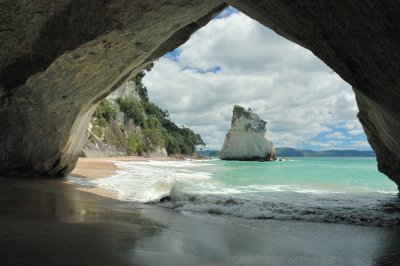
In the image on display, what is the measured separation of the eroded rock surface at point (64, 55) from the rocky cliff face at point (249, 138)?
2060 inches

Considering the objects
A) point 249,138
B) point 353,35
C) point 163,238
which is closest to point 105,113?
point 249,138

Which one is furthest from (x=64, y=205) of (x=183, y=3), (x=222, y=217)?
(x=183, y=3)

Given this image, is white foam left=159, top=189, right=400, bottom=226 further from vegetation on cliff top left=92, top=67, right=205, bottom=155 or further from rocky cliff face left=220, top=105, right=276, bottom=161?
rocky cliff face left=220, top=105, right=276, bottom=161

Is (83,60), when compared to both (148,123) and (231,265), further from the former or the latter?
(148,123)

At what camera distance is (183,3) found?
25.6ft

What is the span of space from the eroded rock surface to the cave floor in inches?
107

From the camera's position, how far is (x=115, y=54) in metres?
8.71

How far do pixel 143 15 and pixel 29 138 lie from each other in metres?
4.55

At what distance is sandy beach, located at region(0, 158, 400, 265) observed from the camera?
327cm

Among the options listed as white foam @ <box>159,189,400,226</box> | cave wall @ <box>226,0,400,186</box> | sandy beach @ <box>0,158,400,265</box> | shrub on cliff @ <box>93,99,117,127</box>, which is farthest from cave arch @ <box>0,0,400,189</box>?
shrub on cliff @ <box>93,99,117,127</box>

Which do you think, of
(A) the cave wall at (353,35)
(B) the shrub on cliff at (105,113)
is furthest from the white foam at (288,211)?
(B) the shrub on cliff at (105,113)

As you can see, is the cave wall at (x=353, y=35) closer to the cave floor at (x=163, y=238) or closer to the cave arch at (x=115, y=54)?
the cave arch at (x=115, y=54)

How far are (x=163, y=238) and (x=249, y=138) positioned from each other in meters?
Result: 58.7

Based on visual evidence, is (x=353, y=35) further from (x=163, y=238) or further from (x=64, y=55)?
(x=64, y=55)
